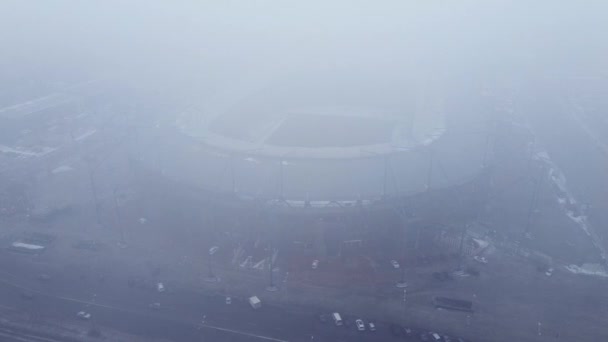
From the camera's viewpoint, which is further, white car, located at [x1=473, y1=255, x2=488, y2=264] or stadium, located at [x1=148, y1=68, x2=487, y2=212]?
stadium, located at [x1=148, y1=68, x2=487, y2=212]

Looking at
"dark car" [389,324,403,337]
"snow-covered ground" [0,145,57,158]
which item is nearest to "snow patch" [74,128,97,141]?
"snow-covered ground" [0,145,57,158]

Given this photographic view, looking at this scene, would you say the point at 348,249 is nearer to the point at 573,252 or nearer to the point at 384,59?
the point at 573,252

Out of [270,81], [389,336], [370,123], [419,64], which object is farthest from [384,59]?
[389,336]

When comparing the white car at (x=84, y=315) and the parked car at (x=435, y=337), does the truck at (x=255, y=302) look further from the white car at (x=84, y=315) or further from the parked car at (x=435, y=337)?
the parked car at (x=435, y=337)

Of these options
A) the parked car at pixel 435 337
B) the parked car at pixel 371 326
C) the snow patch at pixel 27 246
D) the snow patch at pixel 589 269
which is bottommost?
the parked car at pixel 371 326

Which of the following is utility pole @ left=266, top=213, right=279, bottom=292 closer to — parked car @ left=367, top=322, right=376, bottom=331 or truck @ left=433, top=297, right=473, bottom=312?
parked car @ left=367, top=322, right=376, bottom=331

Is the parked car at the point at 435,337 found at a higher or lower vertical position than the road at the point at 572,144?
higher

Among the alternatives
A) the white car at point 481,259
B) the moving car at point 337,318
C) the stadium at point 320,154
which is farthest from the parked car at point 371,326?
the white car at point 481,259

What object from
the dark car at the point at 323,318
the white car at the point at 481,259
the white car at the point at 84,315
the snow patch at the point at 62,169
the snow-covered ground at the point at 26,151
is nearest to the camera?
the white car at the point at 84,315

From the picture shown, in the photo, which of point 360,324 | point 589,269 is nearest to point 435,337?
point 360,324

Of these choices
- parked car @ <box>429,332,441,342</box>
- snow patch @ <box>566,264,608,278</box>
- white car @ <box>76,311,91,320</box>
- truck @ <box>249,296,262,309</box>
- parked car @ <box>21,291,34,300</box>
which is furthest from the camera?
snow patch @ <box>566,264,608,278</box>

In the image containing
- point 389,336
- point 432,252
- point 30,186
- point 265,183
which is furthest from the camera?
point 30,186
